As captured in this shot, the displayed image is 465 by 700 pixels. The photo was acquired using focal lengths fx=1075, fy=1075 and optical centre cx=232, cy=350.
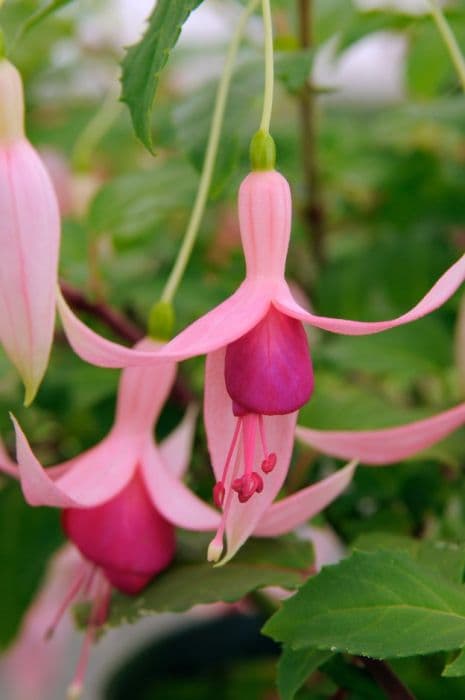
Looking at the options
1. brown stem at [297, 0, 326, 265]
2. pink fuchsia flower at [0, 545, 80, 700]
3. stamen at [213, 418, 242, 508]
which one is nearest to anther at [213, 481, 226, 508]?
stamen at [213, 418, 242, 508]

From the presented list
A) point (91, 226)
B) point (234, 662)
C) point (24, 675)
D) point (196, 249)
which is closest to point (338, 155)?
point (196, 249)

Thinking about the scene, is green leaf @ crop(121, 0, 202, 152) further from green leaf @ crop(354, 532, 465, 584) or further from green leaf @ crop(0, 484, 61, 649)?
green leaf @ crop(0, 484, 61, 649)

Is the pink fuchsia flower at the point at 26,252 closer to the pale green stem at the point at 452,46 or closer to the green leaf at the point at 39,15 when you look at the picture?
the green leaf at the point at 39,15

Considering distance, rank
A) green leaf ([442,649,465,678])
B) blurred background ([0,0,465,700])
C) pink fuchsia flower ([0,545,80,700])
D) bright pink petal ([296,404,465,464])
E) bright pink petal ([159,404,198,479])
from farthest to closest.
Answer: pink fuchsia flower ([0,545,80,700]) < blurred background ([0,0,465,700]) < bright pink petal ([159,404,198,479]) < bright pink petal ([296,404,465,464]) < green leaf ([442,649,465,678])

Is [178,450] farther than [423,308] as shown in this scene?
Yes

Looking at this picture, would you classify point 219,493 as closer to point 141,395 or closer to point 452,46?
point 141,395

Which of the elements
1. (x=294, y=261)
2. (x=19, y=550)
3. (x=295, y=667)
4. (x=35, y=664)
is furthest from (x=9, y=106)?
(x=35, y=664)
